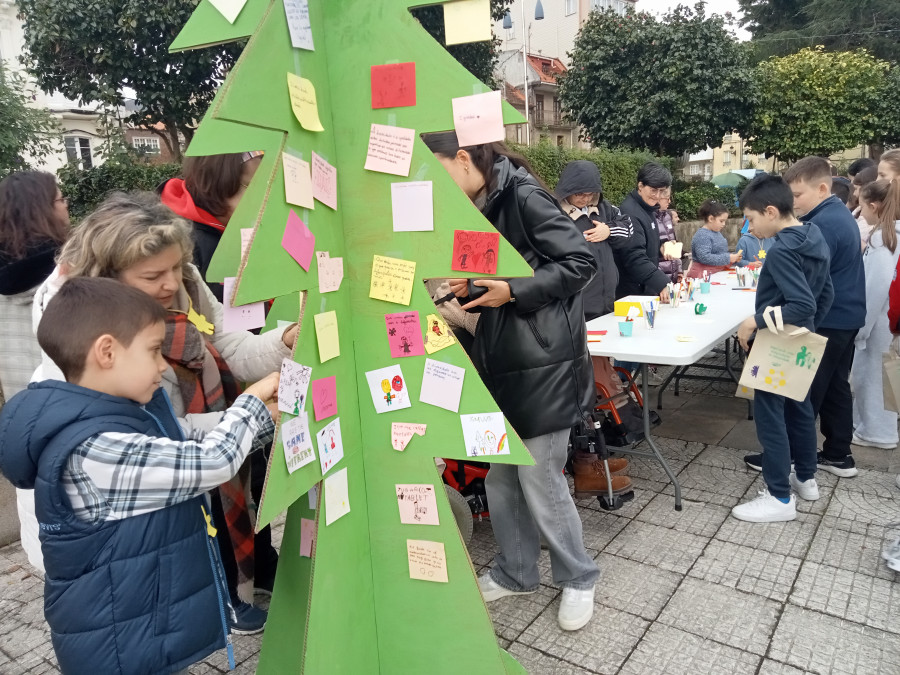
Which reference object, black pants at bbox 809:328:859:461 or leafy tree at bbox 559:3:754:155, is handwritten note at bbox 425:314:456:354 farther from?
leafy tree at bbox 559:3:754:155

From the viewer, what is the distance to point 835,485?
3.23 meters

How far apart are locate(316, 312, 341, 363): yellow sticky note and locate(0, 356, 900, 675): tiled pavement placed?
4.36 ft

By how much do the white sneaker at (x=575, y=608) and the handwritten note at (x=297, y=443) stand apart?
128 cm

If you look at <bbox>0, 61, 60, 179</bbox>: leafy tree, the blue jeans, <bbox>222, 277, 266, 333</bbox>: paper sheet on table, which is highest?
<bbox>0, 61, 60, 179</bbox>: leafy tree

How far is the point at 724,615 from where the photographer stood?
2.25 m

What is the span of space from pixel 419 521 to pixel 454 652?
40 cm

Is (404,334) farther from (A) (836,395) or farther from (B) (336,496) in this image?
(A) (836,395)

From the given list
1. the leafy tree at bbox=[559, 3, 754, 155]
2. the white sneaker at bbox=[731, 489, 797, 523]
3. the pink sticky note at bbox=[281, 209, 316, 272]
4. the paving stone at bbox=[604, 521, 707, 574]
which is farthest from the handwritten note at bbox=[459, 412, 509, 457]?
the leafy tree at bbox=[559, 3, 754, 155]

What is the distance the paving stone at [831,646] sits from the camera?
1.96 metres

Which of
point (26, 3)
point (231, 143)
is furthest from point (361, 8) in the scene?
point (26, 3)

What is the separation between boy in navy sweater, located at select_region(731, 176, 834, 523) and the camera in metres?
2.68

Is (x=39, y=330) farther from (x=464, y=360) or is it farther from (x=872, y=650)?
(x=872, y=650)

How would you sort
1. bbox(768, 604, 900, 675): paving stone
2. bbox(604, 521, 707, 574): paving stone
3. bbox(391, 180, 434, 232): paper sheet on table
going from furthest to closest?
Result: bbox(604, 521, 707, 574): paving stone, bbox(768, 604, 900, 675): paving stone, bbox(391, 180, 434, 232): paper sheet on table

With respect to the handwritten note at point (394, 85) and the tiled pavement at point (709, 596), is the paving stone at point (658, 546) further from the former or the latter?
the handwritten note at point (394, 85)
